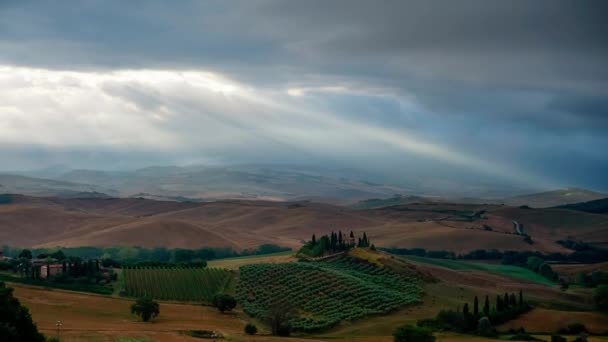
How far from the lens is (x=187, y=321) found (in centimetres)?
6631

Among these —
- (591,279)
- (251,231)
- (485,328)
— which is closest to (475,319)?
(485,328)

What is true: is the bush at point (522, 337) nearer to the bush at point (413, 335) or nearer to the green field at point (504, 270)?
the bush at point (413, 335)

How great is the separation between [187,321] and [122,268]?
34332 millimetres

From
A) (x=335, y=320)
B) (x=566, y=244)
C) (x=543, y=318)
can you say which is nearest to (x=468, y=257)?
(x=566, y=244)

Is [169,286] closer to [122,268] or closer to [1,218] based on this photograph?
[122,268]

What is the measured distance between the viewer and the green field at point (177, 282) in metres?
81.4

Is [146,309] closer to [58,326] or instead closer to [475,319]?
[58,326]

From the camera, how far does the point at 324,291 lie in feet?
258

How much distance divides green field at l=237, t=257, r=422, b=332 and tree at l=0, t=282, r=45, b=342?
27.5m

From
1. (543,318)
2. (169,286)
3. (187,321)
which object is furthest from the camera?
(169,286)

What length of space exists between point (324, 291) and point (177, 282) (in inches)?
770

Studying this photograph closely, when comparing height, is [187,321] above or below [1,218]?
below

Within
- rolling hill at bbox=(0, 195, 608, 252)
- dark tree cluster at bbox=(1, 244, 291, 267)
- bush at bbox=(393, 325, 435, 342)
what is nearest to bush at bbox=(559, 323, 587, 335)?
bush at bbox=(393, 325, 435, 342)

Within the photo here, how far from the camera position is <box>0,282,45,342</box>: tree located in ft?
134
